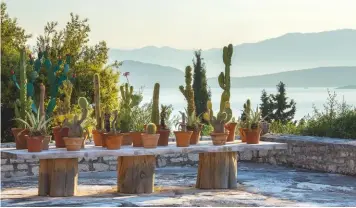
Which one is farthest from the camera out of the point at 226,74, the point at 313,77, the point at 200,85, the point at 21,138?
the point at 313,77

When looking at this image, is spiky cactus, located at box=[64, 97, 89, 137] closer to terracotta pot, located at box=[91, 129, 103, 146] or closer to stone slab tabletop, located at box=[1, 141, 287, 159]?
stone slab tabletop, located at box=[1, 141, 287, 159]

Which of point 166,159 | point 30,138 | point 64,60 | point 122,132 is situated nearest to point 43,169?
point 30,138

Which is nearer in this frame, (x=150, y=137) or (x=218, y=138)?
(x=150, y=137)

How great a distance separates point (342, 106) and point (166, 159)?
283 cm

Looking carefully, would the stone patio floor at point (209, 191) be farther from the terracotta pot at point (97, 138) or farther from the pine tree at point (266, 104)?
the pine tree at point (266, 104)

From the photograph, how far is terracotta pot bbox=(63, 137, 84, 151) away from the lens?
291 inches

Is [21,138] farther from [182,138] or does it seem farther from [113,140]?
[182,138]

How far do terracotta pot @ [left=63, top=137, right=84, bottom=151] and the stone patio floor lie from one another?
0.54 meters

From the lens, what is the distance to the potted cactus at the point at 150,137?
7707mm

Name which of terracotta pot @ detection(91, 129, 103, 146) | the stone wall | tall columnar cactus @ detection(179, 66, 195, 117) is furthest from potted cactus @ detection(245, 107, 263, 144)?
terracotta pot @ detection(91, 129, 103, 146)

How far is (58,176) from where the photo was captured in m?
7.50

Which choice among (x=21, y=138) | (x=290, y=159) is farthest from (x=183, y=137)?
(x=290, y=159)

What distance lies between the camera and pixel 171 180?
9.26 metres

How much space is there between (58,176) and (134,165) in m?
0.85
